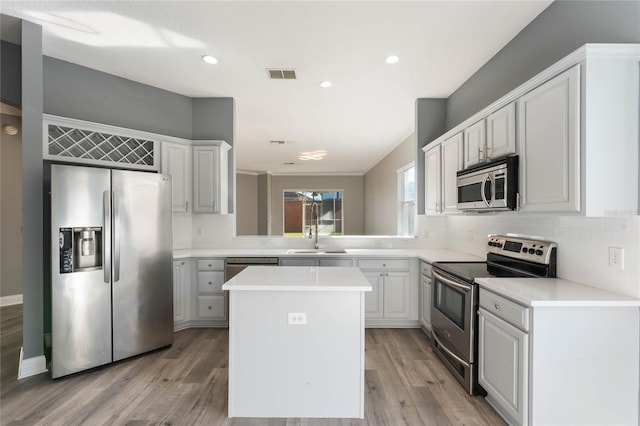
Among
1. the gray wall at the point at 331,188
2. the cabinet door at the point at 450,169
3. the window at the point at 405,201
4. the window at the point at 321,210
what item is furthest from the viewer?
the window at the point at 321,210

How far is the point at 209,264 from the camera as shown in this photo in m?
3.58

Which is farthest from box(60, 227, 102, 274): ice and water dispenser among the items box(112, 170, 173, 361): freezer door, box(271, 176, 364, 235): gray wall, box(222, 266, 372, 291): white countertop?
box(271, 176, 364, 235): gray wall

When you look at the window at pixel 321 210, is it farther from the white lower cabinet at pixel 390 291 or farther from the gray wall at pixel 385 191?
the white lower cabinet at pixel 390 291

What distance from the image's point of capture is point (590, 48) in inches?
A: 61.2

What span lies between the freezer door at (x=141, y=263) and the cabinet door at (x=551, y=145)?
3.01 metres

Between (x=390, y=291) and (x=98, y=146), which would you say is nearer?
(x=98, y=146)

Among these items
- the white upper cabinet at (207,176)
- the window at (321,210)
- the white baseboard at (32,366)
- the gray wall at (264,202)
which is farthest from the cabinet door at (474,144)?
the gray wall at (264,202)

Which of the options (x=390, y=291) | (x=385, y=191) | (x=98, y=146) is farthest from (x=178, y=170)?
(x=385, y=191)

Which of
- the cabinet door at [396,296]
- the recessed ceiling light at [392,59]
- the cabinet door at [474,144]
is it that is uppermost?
the recessed ceiling light at [392,59]

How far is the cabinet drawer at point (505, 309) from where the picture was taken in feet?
5.58

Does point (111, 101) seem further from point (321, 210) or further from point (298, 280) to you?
point (321, 210)

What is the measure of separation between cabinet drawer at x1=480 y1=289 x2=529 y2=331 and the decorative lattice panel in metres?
3.47

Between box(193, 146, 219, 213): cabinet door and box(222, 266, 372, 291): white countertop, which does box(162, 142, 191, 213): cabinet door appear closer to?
box(193, 146, 219, 213): cabinet door

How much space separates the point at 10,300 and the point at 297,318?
4.64 m
